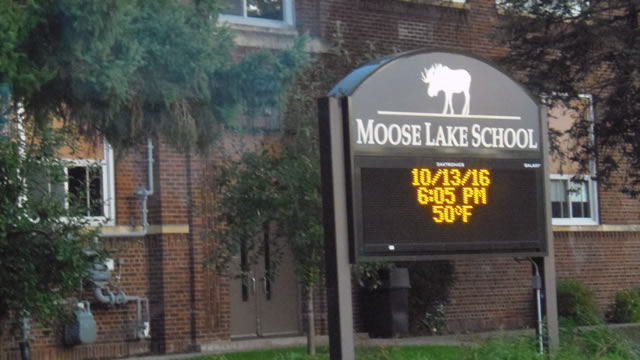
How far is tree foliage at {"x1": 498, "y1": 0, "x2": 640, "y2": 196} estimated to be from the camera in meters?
17.4

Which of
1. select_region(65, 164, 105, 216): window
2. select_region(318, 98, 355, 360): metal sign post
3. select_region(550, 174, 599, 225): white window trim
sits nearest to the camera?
select_region(318, 98, 355, 360): metal sign post

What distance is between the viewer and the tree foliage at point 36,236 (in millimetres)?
10914

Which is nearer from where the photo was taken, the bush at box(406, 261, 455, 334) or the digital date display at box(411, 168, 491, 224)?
the digital date display at box(411, 168, 491, 224)

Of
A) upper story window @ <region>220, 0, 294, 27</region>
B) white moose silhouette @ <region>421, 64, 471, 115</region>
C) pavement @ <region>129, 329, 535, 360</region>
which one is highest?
upper story window @ <region>220, 0, 294, 27</region>

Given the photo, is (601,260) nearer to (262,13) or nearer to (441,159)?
(262,13)

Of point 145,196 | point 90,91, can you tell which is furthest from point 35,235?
point 145,196

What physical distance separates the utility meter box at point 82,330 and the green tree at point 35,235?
4.52m

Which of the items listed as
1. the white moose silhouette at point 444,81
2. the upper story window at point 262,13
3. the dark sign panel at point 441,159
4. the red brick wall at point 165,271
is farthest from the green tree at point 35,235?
the upper story window at point 262,13

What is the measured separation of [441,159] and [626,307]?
1272 centimetres

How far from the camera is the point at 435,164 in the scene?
11070 mm

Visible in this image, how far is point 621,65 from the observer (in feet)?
56.9

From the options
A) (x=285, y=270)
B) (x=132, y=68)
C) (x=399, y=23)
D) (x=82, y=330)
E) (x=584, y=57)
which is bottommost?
(x=82, y=330)

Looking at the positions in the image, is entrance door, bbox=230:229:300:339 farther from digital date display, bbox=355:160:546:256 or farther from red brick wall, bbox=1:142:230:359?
digital date display, bbox=355:160:546:256

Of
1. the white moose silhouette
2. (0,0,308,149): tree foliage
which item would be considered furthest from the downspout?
the white moose silhouette
